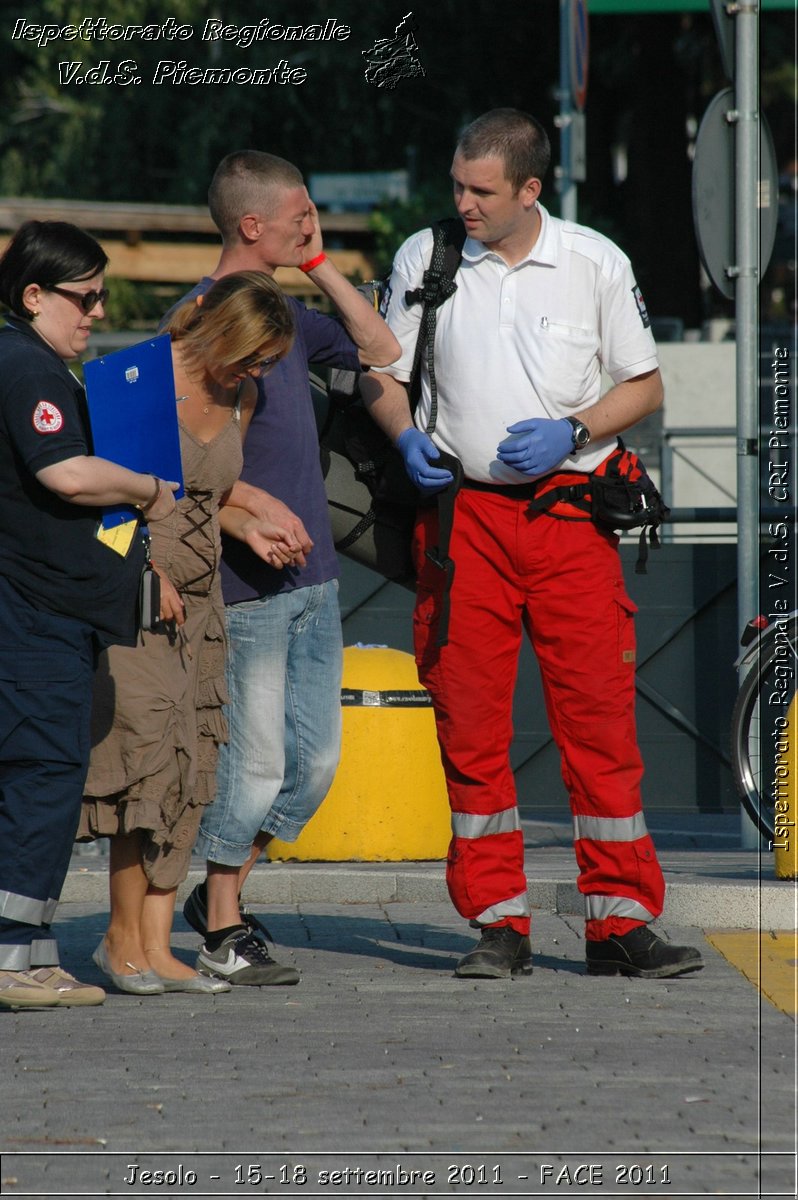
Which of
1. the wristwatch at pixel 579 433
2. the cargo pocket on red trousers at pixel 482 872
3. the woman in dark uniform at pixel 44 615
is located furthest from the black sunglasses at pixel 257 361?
the cargo pocket on red trousers at pixel 482 872

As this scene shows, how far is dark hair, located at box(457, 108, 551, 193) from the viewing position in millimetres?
5605

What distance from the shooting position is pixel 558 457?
17.9 feet

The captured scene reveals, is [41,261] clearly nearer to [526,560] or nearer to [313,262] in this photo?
[313,262]

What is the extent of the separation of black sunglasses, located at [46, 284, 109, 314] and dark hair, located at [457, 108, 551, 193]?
113 centimetres

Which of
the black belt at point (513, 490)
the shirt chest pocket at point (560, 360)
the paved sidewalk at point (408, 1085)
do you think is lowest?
the paved sidewalk at point (408, 1085)

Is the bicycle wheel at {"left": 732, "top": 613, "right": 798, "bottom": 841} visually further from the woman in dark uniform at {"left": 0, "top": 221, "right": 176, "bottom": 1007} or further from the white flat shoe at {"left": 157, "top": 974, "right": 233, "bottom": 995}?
the woman in dark uniform at {"left": 0, "top": 221, "right": 176, "bottom": 1007}

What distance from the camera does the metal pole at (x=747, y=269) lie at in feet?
24.1

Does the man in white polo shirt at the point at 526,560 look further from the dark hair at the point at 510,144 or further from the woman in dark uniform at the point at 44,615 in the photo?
the woman in dark uniform at the point at 44,615

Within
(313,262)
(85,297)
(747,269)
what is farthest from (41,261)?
(747,269)

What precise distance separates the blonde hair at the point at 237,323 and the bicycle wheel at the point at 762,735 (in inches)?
113

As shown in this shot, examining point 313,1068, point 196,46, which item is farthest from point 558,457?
point 196,46

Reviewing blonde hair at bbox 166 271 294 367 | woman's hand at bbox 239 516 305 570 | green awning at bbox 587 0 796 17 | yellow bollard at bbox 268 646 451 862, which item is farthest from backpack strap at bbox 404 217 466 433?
green awning at bbox 587 0 796 17

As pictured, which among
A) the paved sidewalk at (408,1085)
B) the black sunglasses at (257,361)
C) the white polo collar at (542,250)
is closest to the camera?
the paved sidewalk at (408,1085)

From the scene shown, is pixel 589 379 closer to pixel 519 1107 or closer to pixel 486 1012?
pixel 486 1012
